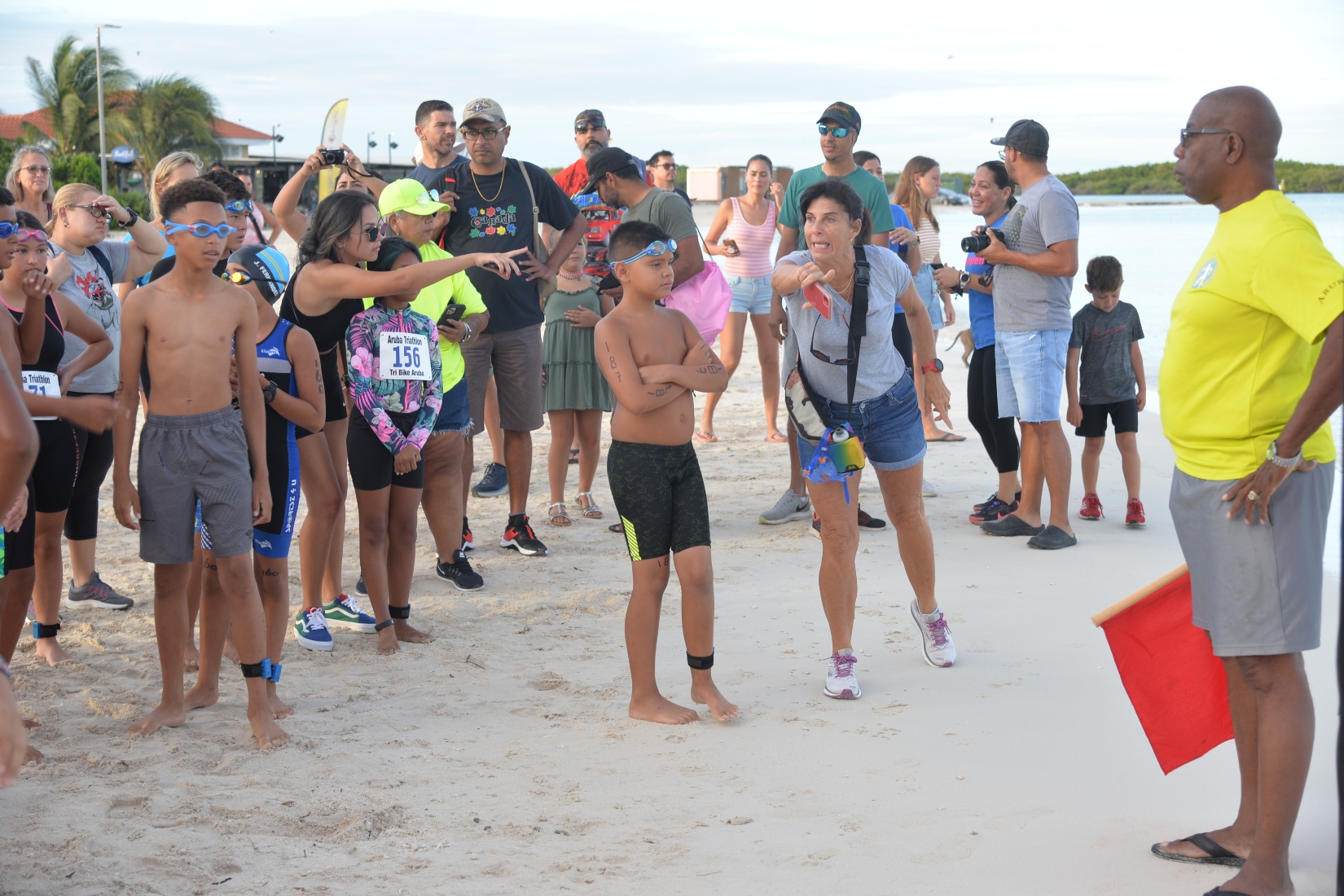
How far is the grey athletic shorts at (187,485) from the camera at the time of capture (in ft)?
11.8

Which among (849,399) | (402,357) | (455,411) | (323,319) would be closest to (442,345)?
(455,411)

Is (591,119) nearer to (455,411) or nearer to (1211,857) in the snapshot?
(455,411)

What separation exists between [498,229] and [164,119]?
53.0m

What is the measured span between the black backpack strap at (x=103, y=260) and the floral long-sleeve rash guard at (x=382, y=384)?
148cm

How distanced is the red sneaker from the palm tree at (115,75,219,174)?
52.5m

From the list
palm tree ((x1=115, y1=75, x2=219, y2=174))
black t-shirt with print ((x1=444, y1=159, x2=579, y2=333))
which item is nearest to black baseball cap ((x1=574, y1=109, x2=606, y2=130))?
black t-shirt with print ((x1=444, y1=159, x2=579, y2=333))

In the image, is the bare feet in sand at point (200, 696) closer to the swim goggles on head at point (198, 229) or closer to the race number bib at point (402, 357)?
the race number bib at point (402, 357)

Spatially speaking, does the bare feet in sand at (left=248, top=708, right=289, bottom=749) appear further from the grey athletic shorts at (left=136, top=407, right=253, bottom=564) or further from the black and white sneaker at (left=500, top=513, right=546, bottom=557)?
the black and white sneaker at (left=500, top=513, right=546, bottom=557)

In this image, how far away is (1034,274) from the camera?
618 cm

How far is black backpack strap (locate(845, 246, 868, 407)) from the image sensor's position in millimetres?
4215

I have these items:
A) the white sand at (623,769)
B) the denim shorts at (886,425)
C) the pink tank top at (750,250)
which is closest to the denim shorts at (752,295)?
the pink tank top at (750,250)

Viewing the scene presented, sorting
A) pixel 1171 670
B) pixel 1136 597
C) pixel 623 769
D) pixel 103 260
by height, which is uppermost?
pixel 103 260

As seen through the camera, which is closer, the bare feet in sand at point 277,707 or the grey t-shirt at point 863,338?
the bare feet in sand at point 277,707

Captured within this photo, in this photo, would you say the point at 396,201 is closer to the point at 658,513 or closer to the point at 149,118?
the point at 658,513
